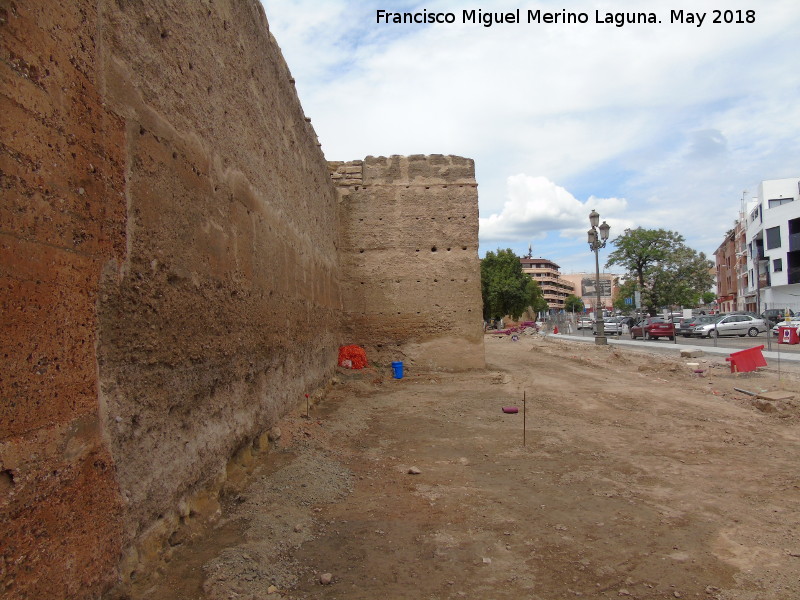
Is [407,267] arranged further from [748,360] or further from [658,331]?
[658,331]

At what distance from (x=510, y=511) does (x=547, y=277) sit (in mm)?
125312

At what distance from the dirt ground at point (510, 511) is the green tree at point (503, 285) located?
42446 mm

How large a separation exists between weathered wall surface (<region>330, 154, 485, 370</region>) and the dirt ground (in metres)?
4.37

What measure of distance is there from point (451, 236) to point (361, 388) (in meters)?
4.40

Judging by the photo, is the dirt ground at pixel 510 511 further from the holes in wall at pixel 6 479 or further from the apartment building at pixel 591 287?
the apartment building at pixel 591 287

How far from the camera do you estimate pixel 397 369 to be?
12453 millimetres

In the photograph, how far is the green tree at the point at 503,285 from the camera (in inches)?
1996

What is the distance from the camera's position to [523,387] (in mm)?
11203

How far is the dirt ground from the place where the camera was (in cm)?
307

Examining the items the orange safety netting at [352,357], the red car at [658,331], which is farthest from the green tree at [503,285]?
the orange safety netting at [352,357]

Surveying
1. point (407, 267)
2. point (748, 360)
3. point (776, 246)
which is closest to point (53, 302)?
point (407, 267)

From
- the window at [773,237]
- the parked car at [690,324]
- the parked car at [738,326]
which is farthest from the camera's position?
the window at [773,237]

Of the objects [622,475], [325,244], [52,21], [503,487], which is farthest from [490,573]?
[325,244]

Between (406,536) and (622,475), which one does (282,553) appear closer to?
(406,536)
